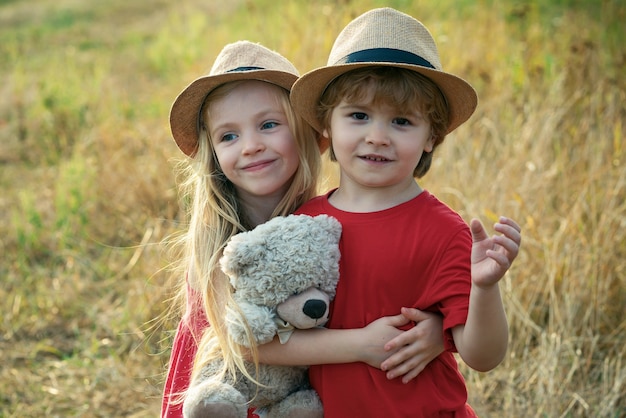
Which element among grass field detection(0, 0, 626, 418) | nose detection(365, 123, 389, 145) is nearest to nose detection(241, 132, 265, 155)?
nose detection(365, 123, 389, 145)

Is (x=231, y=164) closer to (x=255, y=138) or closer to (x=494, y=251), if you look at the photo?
(x=255, y=138)

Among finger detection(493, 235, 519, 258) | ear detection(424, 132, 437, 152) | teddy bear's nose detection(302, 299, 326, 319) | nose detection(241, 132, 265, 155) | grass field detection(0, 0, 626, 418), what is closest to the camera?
finger detection(493, 235, 519, 258)

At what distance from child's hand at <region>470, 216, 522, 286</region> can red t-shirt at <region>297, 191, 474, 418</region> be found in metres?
0.13

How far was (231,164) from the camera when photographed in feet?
7.74

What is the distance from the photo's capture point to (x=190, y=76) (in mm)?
6465

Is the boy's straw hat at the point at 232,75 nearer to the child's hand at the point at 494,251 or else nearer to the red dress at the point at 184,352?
the red dress at the point at 184,352

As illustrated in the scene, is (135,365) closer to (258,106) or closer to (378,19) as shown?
(258,106)

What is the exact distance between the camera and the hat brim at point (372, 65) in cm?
199

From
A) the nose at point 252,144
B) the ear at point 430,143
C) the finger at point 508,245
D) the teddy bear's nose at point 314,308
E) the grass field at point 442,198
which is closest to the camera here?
the finger at point 508,245

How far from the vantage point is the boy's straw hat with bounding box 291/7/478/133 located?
200 cm

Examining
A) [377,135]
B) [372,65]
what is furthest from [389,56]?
[377,135]

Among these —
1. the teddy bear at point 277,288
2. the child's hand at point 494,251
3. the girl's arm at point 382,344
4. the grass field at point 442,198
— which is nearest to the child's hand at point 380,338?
the girl's arm at point 382,344

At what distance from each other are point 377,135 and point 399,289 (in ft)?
1.26

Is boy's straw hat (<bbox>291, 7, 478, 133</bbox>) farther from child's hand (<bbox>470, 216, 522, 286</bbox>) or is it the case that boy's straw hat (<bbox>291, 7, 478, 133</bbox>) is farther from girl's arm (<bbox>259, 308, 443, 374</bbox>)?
girl's arm (<bbox>259, 308, 443, 374</bbox>)
